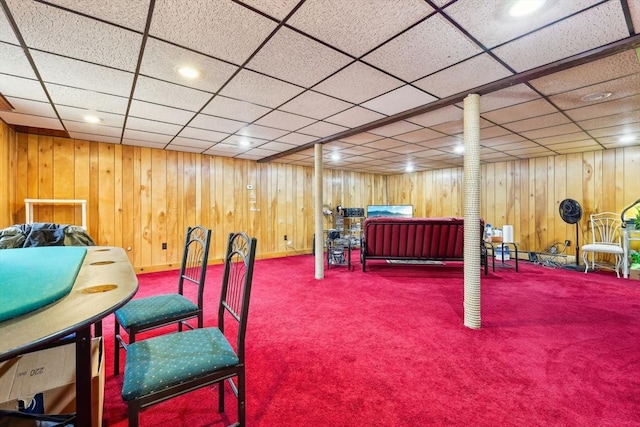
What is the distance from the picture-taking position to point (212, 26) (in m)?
A: 1.71

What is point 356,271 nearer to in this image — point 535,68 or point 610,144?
point 535,68

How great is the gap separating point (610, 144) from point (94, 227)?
8.77 metres

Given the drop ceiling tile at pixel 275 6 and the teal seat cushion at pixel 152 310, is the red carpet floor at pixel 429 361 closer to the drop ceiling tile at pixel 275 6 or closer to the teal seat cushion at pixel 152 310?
the teal seat cushion at pixel 152 310

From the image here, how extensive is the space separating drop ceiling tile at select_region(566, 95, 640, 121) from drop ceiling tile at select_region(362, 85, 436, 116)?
185cm

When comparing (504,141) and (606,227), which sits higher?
(504,141)

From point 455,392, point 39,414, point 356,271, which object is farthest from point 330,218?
point 39,414

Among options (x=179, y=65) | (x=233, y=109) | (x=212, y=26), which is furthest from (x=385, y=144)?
(x=212, y=26)

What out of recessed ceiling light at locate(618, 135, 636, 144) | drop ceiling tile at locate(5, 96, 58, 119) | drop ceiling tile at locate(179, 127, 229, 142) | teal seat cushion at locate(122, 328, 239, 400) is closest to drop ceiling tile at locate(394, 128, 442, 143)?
drop ceiling tile at locate(179, 127, 229, 142)

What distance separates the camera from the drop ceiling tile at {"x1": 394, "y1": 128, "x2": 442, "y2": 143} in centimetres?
404

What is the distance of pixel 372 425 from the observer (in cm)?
141

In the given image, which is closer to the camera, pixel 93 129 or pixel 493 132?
pixel 93 129

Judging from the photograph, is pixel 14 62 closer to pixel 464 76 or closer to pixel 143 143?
pixel 143 143

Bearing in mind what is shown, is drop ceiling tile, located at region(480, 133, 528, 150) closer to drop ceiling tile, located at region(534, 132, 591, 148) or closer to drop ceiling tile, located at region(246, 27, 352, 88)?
drop ceiling tile, located at region(534, 132, 591, 148)

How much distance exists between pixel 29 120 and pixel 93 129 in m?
0.61
